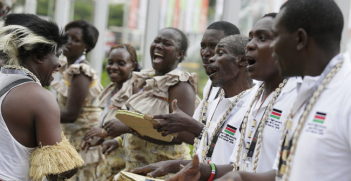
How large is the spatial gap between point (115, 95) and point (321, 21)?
3.27m

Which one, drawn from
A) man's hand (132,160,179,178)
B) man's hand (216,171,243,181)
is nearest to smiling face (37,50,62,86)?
man's hand (132,160,179,178)

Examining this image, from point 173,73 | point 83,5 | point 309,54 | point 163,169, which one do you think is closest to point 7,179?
point 163,169

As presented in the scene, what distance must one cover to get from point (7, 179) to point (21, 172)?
98mm

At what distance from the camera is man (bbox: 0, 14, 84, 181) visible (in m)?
2.83

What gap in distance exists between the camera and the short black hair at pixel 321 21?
1.94 metres

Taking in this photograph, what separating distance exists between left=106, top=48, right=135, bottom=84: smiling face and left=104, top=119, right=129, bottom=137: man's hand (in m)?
0.83

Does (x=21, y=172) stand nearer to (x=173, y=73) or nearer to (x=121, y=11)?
(x=173, y=73)

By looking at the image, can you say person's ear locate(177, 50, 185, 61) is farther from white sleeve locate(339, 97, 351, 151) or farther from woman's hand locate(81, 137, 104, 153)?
white sleeve locate(339, 97, 351, 151)

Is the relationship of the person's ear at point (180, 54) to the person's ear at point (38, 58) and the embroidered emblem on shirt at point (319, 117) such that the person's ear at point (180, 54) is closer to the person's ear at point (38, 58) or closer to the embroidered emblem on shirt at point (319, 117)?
the person's ear at point (38, 58)

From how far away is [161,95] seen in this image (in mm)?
4039

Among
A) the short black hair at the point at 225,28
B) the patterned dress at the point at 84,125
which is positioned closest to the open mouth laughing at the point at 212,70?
the short black hair at the point at 225,28

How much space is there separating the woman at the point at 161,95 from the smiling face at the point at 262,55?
1.41 m

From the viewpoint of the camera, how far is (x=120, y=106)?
4754 mm

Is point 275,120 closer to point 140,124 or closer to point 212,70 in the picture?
point 212,70
